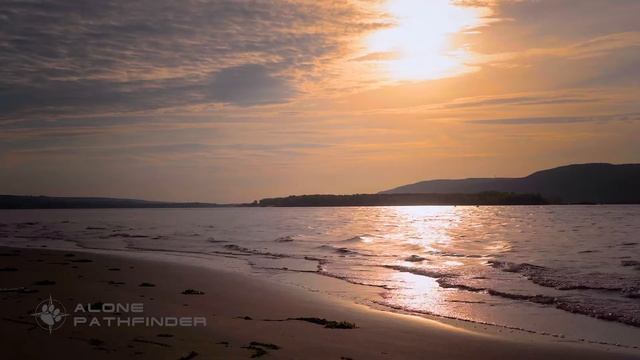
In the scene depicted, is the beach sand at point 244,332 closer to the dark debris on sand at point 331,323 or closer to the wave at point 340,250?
the dark debris on sand at point 331,323

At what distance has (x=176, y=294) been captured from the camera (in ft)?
52.8

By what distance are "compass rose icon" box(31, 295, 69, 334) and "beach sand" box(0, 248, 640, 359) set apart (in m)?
0.15

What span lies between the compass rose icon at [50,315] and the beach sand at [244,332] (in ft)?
0.49

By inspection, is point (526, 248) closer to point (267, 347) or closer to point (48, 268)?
point (48, 268)

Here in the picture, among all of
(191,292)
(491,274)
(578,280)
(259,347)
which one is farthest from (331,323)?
(491,274)

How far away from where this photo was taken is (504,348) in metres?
10.5

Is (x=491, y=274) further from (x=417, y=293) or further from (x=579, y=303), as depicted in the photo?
(x=579, y=303)

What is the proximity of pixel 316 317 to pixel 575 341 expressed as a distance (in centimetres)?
532

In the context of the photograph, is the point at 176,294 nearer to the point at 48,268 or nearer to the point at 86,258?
the point at 48,268

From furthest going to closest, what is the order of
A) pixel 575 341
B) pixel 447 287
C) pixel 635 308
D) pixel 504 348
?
pixel 447 287 → pixel 635 308 → pixel 575 341 → pixel 504 348

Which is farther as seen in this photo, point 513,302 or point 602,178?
point 602,178

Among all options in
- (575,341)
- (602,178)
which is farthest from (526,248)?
(602,178)

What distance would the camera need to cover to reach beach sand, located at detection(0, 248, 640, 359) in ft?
30.1

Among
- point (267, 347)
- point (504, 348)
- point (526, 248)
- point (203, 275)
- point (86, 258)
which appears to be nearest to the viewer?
point (267, 347)
